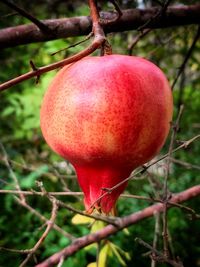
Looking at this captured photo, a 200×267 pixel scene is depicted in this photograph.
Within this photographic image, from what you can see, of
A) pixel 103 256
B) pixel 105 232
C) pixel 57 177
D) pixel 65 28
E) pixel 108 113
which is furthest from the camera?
pixel 57 177

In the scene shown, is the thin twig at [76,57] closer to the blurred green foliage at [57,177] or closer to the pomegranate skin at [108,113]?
the pomegranate skin at [108,113]

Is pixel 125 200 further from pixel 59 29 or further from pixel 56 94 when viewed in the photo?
pixel 56 94

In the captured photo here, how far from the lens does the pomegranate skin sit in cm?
67

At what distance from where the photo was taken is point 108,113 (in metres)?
0.67

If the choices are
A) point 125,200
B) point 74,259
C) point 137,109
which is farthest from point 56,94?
point 125,200

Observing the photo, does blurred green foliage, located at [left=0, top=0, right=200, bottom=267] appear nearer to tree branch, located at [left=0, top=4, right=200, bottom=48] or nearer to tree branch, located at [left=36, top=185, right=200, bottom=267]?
tree branch, located at [left=36, top=185, right=200, bottom=267]

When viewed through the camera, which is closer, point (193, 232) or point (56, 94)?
point (56, 94)

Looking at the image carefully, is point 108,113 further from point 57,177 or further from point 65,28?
point 57,177

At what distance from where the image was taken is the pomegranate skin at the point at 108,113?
2.21 ft

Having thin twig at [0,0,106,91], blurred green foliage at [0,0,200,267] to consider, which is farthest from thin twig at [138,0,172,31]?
blurred green foliage at [0,0,200,267]

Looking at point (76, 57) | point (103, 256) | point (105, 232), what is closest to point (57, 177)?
point (103, 256)

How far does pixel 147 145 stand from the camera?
0.72 m

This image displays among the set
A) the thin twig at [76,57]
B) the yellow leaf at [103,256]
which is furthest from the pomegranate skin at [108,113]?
the yellow leaf at [103,256]

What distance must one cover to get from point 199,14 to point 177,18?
6 cm
